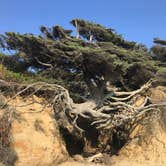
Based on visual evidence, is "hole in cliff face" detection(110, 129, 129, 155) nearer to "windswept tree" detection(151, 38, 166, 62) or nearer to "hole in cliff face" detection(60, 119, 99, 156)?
"hole in cliff face" detection(60, 119, 99, 156)

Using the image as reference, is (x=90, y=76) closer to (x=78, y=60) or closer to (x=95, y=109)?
(x=95, y=109)

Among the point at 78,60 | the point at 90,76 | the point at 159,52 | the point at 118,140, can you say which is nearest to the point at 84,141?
the point at 118,140

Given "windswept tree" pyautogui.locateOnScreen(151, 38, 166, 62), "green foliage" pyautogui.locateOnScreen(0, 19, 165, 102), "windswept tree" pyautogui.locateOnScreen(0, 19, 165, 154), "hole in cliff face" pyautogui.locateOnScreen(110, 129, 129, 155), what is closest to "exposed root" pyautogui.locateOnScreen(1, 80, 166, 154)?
"windswept tree" pyautogui.locateOnScreen(0, 19, 165, 154)

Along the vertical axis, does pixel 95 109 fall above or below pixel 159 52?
below

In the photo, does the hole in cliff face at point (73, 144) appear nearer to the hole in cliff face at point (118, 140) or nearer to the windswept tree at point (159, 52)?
the hole in cliff face at point (118, 140)

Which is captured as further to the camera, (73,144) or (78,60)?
(73,144)

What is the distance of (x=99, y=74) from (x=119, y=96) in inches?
83.0

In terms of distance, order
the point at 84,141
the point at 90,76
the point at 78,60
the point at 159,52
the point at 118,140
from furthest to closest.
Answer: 1. the point at 159,52
2. the point at 118,140
3. the point at 84,141
4. the point at 90,76
5. the point at 78,60

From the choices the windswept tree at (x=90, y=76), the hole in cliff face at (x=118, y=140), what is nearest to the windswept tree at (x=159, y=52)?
the windswept tree at (x=90, y=76)

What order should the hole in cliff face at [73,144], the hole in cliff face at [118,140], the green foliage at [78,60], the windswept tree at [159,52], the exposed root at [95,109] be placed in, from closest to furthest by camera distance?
the green foliage at [78,60] → the exposed root at [95,109] → the hole in cliff face at [73,144] → the hole in cliff face at [118,140] → the windswept tree at [159,52]

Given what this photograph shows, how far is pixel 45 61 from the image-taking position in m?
15.6

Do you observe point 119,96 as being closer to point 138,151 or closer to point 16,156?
point 138,151

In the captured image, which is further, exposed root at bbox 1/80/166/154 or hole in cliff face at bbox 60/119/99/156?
hole in cliff face at bbox 60/119/99/156

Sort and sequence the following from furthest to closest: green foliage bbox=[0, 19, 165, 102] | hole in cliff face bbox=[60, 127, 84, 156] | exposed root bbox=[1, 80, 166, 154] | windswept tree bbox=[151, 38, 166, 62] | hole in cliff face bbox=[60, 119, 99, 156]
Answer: windswept tree bbox=[151, 38, 166, 62] → hole in cliff face bbox=[60, 119, 99, 156] → hole in cliff face bbox=[60, 127, 84, 156] → exposed root bbox=[1, 80, 166, 154] → green foliage bbox=[0, 19, 165, 102]
